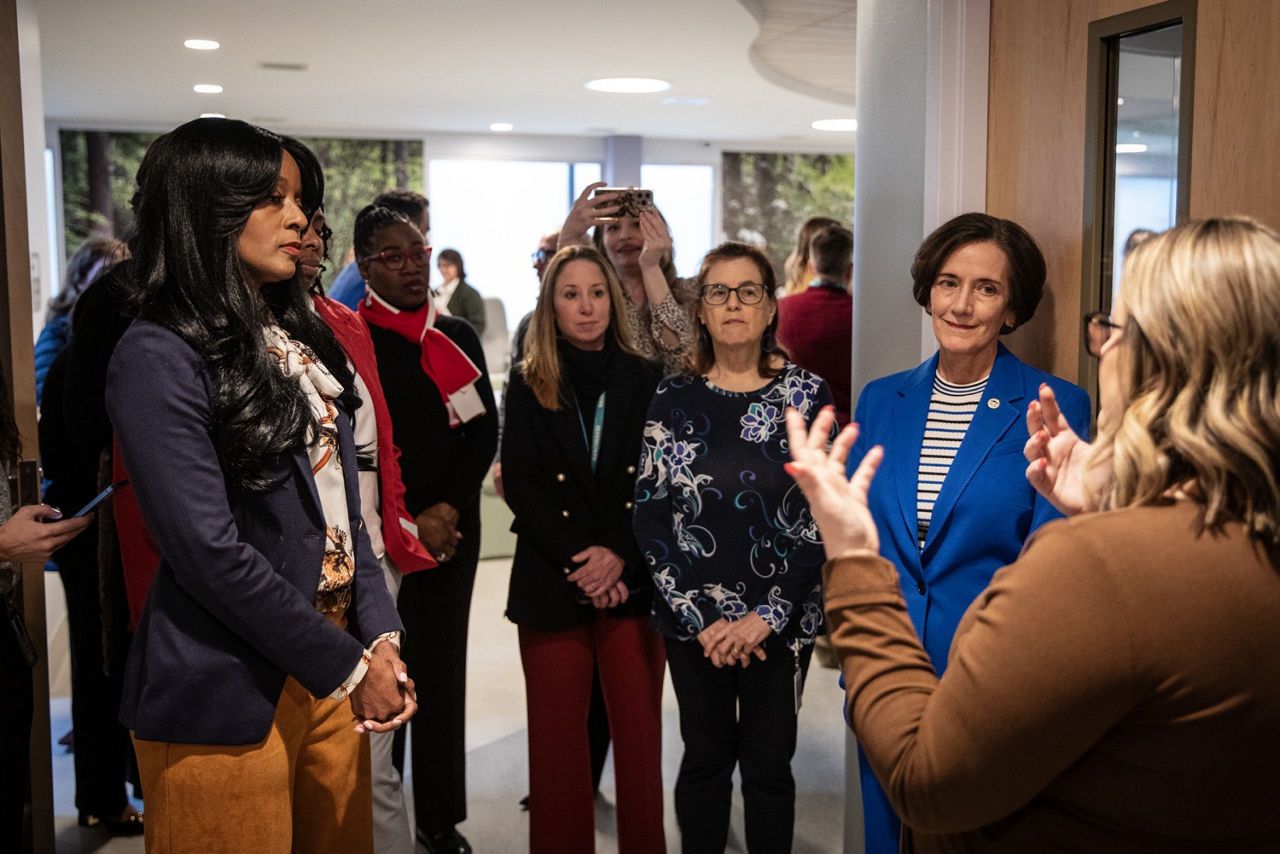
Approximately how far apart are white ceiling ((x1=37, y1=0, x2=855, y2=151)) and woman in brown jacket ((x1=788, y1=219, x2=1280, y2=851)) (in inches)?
151

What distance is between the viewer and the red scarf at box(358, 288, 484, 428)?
2793 mm

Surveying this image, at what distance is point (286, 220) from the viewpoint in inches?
63.3

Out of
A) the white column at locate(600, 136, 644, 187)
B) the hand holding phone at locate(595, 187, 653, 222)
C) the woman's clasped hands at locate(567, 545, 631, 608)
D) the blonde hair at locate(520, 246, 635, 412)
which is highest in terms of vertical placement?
the white column at locate(600, 136, 644, 187)

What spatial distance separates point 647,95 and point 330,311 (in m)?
6.45

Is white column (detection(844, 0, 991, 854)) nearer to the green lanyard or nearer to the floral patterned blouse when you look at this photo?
the floral patterned blouse

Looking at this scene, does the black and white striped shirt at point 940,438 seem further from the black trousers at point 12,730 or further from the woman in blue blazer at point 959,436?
the black trousers at point 12,730

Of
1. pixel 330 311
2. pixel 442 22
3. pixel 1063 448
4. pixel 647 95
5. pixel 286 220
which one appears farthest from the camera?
pixel 647 95

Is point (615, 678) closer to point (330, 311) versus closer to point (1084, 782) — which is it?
point (330, 311)

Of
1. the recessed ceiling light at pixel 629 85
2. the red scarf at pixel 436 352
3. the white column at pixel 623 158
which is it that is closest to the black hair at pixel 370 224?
the red scarf at pixel 436 352

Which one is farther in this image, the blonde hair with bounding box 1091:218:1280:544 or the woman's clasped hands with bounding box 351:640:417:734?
the woman's clasped hands with bounding box 351:640:417:734

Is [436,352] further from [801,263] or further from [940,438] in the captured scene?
[801,263]

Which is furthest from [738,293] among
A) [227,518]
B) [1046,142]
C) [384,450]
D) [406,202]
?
[227,518]

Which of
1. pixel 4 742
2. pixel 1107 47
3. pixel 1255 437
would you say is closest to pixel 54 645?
pixel 4 742

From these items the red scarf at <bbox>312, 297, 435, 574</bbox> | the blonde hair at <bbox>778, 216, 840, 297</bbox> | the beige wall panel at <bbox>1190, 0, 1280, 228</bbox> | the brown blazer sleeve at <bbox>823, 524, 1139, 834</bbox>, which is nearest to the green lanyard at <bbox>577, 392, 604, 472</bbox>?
the red scarf at <bbox>312, 297, 435, 574</bbox>
